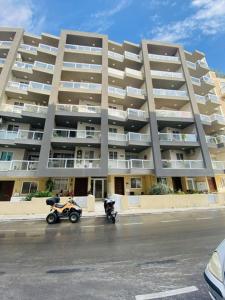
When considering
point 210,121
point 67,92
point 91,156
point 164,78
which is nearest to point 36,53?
point 67,92

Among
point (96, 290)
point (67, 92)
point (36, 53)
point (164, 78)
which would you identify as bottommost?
point (96, 290)

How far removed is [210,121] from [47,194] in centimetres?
2409

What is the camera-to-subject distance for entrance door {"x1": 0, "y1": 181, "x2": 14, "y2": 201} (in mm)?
19645

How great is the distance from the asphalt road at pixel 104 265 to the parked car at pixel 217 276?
98cm

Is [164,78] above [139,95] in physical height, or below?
above

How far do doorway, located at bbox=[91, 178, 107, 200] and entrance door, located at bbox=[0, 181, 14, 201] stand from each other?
32.3ft

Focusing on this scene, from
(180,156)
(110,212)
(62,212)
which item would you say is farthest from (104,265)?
(180,156)

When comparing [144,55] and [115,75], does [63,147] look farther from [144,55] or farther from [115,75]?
[144,55]

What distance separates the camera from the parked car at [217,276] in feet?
6.86

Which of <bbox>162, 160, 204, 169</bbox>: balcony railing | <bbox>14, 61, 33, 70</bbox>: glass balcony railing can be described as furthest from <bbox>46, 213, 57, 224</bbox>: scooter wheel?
<bbox>14, 61, 33, 70</bbox>: glass balcony railing

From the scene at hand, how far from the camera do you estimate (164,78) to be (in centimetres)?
2506

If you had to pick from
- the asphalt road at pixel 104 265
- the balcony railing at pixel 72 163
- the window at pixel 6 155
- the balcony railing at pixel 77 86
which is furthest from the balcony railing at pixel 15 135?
the asphalt road at pixel 104 265

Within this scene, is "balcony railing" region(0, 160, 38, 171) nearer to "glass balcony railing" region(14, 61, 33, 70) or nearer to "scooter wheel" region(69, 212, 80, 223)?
"scooter wheel" region(69, 212, 80, 223)

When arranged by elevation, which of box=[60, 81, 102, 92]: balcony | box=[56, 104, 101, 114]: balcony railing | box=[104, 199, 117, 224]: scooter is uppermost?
box=[60, 81, 102, 92]: balcony
